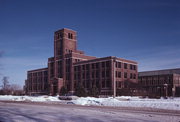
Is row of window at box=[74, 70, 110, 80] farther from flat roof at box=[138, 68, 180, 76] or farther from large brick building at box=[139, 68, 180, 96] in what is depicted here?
flat roof at box=[138, 68, 180, 76]

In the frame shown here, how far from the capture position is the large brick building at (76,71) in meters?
83.7

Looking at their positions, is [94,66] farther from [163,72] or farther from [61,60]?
[163,72]

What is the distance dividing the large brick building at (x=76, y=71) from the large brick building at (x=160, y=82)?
8.77 meters

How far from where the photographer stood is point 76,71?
9431 cm

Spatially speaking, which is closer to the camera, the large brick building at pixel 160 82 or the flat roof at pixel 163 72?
the large brick building at pixel 160 82

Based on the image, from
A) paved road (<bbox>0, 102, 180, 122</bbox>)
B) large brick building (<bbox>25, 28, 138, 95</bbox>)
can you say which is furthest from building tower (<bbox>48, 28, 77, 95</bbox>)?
paved road (<bbox>0, 102, 180, 122</bbox>)

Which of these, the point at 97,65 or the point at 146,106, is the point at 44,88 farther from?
the point at 146,106

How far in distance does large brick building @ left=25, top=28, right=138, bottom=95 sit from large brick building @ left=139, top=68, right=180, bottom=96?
28.8ft

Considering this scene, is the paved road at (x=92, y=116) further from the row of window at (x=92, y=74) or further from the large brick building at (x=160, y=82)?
the large brick building at (x=160, y=82)

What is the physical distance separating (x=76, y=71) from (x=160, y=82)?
34.0 meters

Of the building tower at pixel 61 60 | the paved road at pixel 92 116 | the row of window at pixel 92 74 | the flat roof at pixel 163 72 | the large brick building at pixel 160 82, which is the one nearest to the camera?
the paved road at pixel 92 116

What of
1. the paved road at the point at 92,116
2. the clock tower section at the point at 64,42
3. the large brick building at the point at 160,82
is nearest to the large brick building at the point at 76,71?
the clock tower section at the point at 64,42

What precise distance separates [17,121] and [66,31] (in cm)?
8682

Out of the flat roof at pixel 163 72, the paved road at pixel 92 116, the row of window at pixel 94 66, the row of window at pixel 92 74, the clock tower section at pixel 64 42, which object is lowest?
the paved road at pixel 92 116
